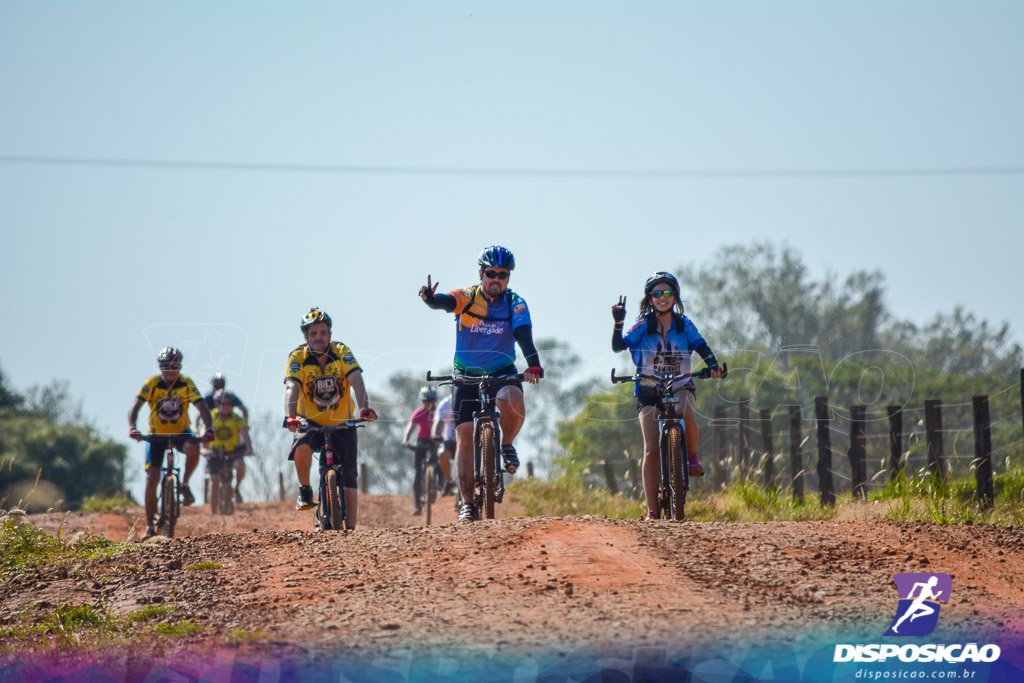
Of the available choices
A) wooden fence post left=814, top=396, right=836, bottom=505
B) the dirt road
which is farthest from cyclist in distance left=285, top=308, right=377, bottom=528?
wooden fence post left=814, top=396, right=836, bottom=505

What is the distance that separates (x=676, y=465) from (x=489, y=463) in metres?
A: 1.47

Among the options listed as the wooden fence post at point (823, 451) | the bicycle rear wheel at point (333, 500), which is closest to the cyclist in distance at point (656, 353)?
the bicycle rear wheel at point (333, 500)

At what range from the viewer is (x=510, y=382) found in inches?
363

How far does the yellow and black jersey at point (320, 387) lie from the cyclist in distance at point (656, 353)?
226 centimetres

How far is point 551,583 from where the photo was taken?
630cm

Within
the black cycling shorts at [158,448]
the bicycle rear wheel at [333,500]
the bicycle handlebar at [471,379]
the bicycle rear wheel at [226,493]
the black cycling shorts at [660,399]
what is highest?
the bicycle handlebar at [471,379]

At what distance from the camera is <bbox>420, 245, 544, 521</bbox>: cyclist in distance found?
367 inches

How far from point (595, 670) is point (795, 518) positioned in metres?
7.87

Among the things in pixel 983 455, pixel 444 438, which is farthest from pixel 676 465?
pixel 444 438

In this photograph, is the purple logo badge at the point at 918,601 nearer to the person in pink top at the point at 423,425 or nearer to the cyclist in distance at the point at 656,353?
the cyclist in distance at the point at 656,353

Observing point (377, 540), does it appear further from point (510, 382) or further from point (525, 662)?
point (525, 662)

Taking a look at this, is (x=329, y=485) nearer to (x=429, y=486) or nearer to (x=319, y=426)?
(x=319, y=426)

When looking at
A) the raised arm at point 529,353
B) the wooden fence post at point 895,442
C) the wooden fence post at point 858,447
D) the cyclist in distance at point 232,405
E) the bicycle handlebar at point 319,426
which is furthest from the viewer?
the cyclist in distance at point 232,405

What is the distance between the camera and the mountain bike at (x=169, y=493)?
39.4 ft
